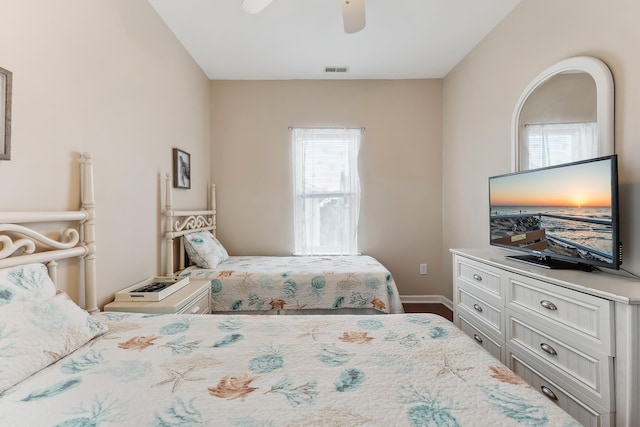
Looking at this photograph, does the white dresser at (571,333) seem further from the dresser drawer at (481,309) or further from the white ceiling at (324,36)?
the white ceiling at (324,36)

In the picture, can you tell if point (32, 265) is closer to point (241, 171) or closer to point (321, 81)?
point (241, 171)

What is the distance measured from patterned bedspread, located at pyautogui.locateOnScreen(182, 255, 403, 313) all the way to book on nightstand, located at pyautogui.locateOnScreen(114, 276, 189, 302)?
0.37 meters

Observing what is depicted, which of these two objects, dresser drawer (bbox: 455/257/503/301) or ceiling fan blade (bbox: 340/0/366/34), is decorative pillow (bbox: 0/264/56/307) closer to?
ceiling fan blade (bbox: 340/0/366/34)

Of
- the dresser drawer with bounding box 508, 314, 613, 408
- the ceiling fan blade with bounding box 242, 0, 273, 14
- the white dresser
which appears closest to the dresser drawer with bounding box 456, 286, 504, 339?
the white dresser

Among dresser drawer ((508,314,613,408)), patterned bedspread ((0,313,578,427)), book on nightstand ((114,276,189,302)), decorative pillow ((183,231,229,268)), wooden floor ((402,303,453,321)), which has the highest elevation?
decorative pillow ((183,231,229,268))

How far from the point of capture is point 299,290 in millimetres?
2480

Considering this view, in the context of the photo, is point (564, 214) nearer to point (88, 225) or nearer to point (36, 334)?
point (36, 334)

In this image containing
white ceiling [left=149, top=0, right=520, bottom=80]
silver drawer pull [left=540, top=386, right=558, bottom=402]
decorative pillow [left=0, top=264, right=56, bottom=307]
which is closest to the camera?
decorative pillow [left=0, top=264, right=56, bottom=307]

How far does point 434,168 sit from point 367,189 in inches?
33.1

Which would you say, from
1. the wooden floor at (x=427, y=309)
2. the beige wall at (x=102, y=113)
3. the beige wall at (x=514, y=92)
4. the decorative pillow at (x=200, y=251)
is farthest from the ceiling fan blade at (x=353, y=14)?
the wooden floor at (x=427, y=309)

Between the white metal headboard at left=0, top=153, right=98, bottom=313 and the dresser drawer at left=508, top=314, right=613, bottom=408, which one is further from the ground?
the white metal headboard at left=0, top=153, right=98, bottom=313

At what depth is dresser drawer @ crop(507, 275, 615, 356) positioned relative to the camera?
1.13 m

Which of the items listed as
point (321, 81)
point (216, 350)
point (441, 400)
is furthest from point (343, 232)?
point (441, 400)

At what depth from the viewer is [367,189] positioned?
357 cm
